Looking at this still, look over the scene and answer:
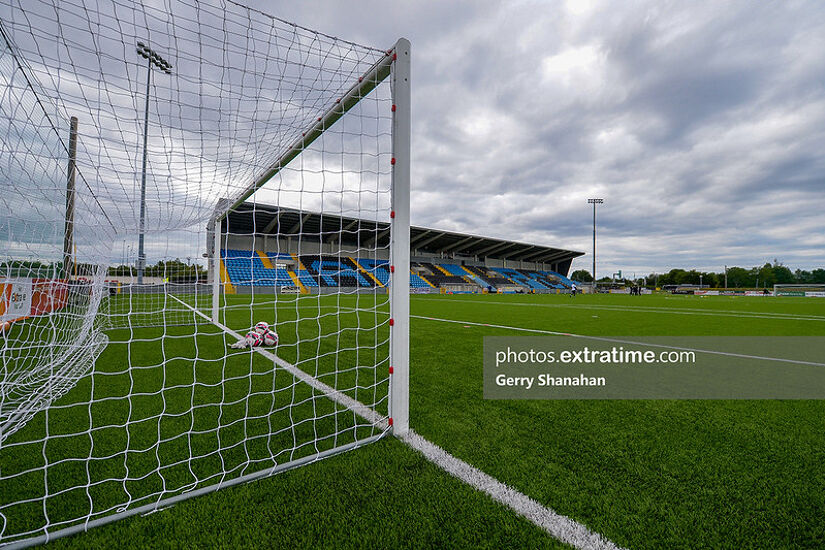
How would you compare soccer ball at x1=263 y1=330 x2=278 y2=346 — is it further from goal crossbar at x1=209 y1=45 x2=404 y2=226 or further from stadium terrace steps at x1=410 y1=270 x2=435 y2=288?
stadium terrace steps at x1=410 y1=270 x2=435 y2=288

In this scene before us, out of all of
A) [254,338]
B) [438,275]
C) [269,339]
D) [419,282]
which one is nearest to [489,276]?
[438,275]

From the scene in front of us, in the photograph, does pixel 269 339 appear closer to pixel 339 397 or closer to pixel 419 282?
pixel 339 397

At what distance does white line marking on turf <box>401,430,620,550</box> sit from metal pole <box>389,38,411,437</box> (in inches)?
11.0

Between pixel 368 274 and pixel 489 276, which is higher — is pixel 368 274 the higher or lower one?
the lower one

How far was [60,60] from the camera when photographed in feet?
6.70

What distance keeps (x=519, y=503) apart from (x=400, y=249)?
1356mm

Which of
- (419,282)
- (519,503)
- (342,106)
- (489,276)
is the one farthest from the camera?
(489,276)

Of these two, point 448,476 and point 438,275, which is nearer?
point 448,476

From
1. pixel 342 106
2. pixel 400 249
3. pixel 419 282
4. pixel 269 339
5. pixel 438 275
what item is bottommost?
pixel 269 339

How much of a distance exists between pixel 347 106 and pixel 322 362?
2.53 m

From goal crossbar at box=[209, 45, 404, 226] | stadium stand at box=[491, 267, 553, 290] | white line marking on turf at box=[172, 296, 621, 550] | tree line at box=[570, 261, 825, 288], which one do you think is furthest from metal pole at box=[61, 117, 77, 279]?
tree line at box=[570, 261, 825, 288]

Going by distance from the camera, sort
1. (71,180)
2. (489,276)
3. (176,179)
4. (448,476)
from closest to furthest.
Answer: (448,476) → (71,180) → (176,179) → (489,276)

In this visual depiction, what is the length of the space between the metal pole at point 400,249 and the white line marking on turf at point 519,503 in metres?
0.28

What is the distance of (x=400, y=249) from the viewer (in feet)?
6.90
